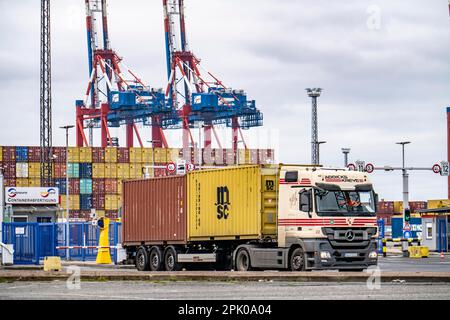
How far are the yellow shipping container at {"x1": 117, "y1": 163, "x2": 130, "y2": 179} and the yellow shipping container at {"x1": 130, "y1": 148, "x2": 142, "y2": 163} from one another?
817 millimetres

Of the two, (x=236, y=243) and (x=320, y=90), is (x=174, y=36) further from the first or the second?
(x=236, y=243)

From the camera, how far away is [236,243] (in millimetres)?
35219

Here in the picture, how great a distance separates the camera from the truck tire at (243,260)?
3389 centimetres

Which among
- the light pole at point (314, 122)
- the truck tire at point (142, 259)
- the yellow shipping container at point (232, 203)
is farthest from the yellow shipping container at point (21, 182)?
the yellow shipping container at point (232, 203)

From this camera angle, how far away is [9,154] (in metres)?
118

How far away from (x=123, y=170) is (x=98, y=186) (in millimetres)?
3447

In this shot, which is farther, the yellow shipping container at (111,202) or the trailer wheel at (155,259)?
the yellow shipping container at (111,202)

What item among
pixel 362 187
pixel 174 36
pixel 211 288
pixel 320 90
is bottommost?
pixel 211 288

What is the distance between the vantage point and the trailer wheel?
Result: 37781 millimetres

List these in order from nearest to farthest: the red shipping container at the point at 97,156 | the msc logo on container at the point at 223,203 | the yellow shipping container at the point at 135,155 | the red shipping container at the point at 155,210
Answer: the msc logo on container at the point at 223,203
the red shipping container at the point at 155,210
the red shipping container at the point at 97,156
the yellow shipping container at the point at 135,155

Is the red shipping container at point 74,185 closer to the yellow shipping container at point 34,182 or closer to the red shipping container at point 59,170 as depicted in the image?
the red shipping container at point 59,170

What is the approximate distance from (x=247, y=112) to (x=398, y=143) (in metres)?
54.8

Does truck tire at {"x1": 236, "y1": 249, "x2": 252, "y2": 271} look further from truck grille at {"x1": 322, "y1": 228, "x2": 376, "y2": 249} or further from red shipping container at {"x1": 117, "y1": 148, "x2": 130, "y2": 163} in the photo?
red shipping container at {"x1": 117, "y1": 148, "x2": 130, "y2": 163}
